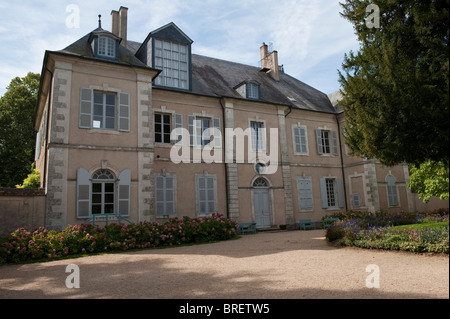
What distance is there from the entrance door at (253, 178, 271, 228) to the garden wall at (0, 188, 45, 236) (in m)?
8.13

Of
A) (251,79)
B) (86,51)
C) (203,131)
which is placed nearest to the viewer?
(86,51)

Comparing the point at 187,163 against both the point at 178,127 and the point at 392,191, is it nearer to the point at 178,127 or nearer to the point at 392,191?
the point at 178,127

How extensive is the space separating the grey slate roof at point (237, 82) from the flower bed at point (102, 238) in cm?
590

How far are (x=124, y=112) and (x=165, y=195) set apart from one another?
3.37m

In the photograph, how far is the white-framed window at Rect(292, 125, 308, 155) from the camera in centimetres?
1575

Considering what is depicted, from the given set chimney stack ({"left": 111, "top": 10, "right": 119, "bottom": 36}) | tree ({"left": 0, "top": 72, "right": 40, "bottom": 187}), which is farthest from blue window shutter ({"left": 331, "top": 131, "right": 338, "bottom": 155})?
tree ({"left": 0, "top": 72, "right": 40, "bottom": 187})

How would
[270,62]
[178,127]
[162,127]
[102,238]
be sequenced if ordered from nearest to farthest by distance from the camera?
[102,238]
[162,127]
[178,127]
[270,62]

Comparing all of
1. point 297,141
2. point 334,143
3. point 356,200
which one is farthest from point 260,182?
point 356,200

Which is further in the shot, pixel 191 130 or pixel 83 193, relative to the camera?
pixel 191 130

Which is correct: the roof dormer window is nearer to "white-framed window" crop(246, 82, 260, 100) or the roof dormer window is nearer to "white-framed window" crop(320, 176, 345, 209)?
"white-framed window" crop(246, 82, 260, 100)

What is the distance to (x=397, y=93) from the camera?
5660mm

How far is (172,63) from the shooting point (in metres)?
13.3

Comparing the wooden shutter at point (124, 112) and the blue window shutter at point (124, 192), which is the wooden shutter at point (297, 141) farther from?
the blue window shutter at point (124, 192)

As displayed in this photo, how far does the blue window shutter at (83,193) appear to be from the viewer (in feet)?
32.2
